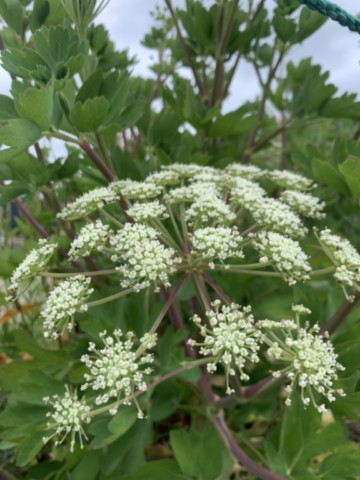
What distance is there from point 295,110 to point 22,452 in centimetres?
122

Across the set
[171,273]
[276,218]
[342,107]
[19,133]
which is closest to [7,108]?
[19,133]

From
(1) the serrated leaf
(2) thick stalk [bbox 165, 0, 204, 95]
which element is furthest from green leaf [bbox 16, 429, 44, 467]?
(2) thick stalk [bbox 165, 0, 204, 95]

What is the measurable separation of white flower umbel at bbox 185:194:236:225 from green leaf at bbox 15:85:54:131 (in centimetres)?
32

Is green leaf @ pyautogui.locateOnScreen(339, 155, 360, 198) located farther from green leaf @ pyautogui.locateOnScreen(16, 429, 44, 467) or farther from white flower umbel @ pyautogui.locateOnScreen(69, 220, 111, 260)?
green leaf @ pyautogui.locateOnScreen(16, 429, 44, 467)

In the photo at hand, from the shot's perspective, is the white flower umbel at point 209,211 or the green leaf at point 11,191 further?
the green leaf at point 11,191

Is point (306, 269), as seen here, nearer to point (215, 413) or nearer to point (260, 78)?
point (215, 413)

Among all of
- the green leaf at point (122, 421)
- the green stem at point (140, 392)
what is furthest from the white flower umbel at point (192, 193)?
the green leaf at point (122, 421)

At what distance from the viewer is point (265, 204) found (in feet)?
3.21

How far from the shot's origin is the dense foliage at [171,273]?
80 centimetres

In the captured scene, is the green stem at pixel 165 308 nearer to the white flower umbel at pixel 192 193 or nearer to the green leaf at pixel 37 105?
the white flower umbel at pixel 192 193

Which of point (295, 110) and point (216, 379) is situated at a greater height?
point (295, 110)

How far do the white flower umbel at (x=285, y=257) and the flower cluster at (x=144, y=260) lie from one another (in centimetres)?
16

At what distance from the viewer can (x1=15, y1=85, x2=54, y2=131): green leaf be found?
0.83 metres

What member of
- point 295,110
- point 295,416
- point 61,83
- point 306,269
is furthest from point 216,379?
point 61,83
